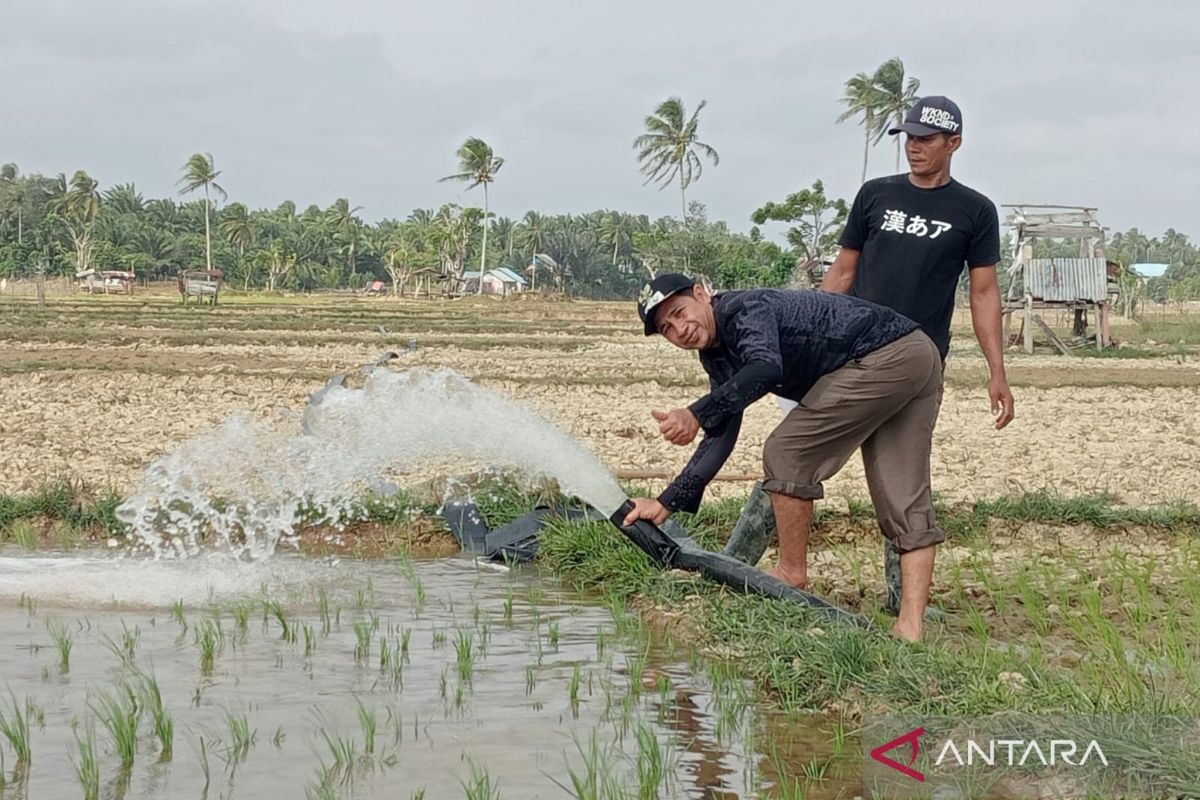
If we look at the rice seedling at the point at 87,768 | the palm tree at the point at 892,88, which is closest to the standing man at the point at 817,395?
the rice seedling at the point at 87,768

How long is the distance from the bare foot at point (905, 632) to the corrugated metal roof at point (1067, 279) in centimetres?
2117

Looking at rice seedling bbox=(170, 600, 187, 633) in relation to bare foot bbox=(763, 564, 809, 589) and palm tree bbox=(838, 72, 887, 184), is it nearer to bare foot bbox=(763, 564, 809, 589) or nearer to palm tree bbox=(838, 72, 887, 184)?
bare foot bbox=(763, 564, 809, 589)

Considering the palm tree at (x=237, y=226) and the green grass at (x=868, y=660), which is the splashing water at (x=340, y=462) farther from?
the palm tree at (x=237, y=226)

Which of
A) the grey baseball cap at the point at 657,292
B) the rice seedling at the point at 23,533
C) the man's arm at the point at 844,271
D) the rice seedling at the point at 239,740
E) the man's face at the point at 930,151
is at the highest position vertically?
the man's face at the point at 930,151

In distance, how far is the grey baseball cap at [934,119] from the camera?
4859mm

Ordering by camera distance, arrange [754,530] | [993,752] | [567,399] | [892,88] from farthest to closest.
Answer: [892,88] < [567,399] < [754,530] < [993,752]

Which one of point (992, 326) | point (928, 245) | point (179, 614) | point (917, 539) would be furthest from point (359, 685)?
point (992, 326)

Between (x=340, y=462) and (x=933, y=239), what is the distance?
3694 mm

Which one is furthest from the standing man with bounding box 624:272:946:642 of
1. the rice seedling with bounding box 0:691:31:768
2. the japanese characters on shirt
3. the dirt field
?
the dirt field

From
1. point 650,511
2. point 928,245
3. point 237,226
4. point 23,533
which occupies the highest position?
point 237,226

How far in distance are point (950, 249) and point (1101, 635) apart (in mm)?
1506

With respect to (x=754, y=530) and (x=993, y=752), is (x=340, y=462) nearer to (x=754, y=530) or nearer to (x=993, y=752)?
(x=754, y=530)

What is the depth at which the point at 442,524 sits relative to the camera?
23.1 feet

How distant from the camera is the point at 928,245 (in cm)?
496
